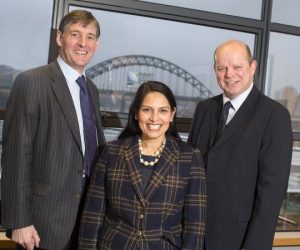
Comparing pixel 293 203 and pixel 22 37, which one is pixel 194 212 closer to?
pixel 22 37

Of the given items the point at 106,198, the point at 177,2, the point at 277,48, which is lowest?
the point at 106,198

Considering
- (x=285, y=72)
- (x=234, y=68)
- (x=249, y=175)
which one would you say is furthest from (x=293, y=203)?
(x=234, y=68)

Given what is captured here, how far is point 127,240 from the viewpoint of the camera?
171cm

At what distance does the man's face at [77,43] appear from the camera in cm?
195

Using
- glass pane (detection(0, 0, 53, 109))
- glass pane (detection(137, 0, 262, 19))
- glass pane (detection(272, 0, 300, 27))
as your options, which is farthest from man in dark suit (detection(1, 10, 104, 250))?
glass pane (detection(272, 0, 300, 27))

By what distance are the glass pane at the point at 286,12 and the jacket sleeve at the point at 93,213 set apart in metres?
2.02

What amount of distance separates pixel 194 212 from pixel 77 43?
36.4 inches

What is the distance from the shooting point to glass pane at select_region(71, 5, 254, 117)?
2.79 meters

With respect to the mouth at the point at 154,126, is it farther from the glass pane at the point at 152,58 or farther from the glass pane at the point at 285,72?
the glass pane at the point at 285,72

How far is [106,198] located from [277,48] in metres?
2.03

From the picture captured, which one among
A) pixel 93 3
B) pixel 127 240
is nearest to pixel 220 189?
pixel 127 240

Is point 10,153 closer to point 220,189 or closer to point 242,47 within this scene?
point 220,189

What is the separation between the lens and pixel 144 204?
5.64 ft

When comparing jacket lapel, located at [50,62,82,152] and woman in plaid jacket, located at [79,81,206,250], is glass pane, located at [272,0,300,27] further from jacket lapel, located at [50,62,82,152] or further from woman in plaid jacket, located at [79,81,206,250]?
jacket lapel, located at [50,62,82,152]
